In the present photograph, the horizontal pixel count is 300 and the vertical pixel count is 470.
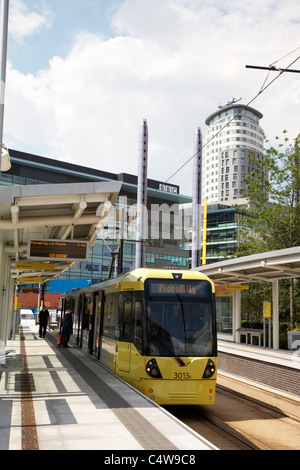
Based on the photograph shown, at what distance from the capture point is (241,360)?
1655 centimetres

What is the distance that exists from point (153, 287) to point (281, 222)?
14165 millimetres

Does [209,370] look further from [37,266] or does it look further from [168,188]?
[168,188]

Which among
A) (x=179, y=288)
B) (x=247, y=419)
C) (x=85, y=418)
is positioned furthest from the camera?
(x=179, y=288)

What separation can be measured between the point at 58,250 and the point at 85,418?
6047 millimetres

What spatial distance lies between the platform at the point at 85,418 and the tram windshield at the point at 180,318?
1.15m

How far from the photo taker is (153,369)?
9.87m

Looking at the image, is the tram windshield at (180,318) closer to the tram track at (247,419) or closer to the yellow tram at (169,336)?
the yellow tram at (169,336)

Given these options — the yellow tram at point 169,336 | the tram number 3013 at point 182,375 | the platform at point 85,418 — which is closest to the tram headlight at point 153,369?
the yellow tram at point 169,336

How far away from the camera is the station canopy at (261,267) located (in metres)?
13.3

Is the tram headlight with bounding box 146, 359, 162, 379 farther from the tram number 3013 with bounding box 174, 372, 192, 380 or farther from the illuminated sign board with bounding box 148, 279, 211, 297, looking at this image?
the illuminated sign board with bounding box 148, 279, 211, 297

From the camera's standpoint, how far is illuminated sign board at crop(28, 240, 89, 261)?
12.6 metres


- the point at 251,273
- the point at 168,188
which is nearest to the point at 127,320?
the point at 251,273

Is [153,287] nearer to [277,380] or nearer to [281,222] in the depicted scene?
[277,380]
